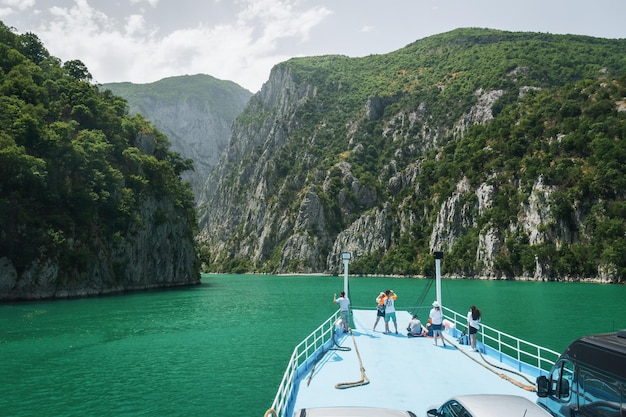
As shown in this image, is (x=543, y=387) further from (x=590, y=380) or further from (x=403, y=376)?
(x=403, y=376)

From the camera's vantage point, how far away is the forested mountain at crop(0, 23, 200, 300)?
5744 centimetres

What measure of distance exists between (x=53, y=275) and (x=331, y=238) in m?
135

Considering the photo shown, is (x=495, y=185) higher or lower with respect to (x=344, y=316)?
higher

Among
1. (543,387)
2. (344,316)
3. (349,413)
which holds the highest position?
(349,413)

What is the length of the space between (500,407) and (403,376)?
8.51m

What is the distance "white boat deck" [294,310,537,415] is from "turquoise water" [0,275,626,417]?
3614 mm

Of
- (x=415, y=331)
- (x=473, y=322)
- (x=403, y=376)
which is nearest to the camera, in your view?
(x=403, y=376)

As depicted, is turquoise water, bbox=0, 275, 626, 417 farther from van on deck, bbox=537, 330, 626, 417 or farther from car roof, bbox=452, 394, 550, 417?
car roof, bbox=452, 394, 550, 417

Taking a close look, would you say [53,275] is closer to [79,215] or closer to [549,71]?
[79,215]

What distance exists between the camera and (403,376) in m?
15.1

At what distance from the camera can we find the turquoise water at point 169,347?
18.2 metres

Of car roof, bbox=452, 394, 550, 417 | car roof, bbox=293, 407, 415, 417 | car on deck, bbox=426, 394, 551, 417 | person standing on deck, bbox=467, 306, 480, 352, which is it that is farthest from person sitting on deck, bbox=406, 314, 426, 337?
car roof, bbox=293, 407, 415, 417

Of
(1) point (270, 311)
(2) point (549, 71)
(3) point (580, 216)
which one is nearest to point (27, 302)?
(1) point (270, 311)

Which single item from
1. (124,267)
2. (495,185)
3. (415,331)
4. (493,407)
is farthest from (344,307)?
(495,185)
